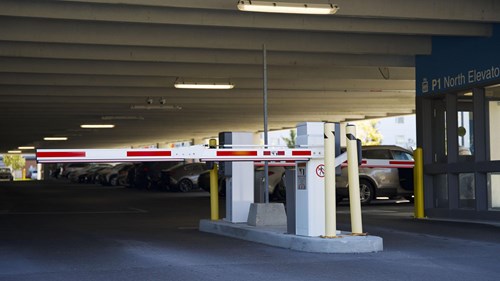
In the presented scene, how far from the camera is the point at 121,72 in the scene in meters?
20.5

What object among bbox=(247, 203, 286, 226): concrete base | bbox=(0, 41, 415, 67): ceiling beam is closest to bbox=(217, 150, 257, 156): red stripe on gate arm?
bbox=(247, 203, 286, 226): concrete base

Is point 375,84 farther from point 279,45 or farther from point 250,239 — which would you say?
point 250,239

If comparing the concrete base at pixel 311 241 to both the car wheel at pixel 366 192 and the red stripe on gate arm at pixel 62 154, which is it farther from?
the car wheel at pixel 366 192

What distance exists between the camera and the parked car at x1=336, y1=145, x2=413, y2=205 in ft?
71.1

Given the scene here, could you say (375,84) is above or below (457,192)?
above

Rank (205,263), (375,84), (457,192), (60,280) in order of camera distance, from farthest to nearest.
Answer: (375,84) < (457,192) < (205,263) < (60,280)

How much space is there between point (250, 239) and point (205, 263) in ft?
9.33

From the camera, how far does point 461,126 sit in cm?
1680

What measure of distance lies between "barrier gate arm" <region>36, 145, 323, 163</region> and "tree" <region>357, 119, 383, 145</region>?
60854 millimetres

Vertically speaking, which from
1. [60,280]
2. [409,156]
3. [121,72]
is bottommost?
[60,280]

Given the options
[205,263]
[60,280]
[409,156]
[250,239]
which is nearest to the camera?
[60,280]

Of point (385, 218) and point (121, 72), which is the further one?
point (121, 72)

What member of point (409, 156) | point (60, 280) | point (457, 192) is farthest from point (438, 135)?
point (60, 280)

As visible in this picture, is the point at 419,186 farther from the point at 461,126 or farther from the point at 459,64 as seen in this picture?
the point at 459,64
